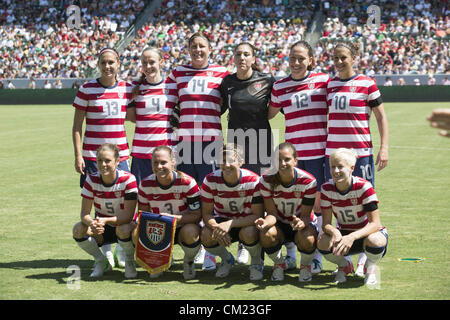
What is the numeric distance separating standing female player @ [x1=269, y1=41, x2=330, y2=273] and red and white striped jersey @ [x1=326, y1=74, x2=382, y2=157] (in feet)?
0.55

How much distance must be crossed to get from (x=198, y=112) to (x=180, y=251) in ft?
5.20

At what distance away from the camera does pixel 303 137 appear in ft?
21.3

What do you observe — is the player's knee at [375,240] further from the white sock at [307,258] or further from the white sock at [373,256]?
the white sock at [307,258]

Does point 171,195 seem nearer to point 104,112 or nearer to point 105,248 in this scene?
point 105,248

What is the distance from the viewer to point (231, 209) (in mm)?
6227

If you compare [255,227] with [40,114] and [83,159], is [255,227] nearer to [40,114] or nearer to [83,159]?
[83,159]

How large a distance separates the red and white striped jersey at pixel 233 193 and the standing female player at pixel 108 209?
71cm

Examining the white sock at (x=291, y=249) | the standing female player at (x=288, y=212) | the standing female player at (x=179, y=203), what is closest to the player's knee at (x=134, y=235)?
the standing female player at (x=179, y=203)

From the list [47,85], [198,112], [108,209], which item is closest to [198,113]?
[198,112]

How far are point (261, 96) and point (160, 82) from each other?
1038mm

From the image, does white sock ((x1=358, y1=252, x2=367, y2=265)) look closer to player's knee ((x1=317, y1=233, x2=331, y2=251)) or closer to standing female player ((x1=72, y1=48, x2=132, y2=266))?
player's knee ((x1=317, y1=233, x2=331, y2=251))

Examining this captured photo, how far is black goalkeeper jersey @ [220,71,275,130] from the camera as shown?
6.65m

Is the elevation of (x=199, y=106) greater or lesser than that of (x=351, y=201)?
greater

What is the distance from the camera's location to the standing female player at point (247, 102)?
6.64 meters
